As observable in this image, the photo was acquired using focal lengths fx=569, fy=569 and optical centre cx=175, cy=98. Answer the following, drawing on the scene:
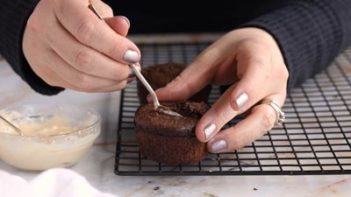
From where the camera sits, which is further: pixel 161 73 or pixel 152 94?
pixel 161 73

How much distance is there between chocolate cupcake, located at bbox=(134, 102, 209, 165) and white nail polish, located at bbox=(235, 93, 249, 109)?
0.17 ft

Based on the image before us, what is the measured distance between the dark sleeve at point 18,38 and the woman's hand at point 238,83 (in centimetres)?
19

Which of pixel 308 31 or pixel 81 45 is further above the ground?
pixel 81 45

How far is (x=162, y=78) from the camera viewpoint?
898 millimetres

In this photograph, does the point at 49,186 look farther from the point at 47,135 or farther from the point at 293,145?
the point at 293,145

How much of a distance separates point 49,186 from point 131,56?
0.19 meters

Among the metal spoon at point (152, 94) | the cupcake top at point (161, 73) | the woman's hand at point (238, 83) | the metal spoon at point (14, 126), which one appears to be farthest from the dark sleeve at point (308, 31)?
the metal spoon at point (14, 126)

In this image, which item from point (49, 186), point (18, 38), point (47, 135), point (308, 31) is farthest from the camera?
point (308, 31)

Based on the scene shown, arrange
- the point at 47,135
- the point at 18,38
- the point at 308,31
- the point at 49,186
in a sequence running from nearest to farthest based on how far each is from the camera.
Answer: the point at 49,186 → the point at 47,135 → the point at 18,38 → the point at 308,31

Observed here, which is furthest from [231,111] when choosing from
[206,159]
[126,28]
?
[126,28]

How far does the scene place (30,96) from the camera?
0.96 m

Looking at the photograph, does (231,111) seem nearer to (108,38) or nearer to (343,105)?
(108,38)

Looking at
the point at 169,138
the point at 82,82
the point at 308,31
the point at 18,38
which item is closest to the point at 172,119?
the point at 169,138

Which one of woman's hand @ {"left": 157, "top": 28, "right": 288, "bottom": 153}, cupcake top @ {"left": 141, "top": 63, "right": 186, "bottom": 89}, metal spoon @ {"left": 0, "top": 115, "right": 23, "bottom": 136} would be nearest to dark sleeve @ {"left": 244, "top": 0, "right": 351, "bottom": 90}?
woman's hand @ {"left": 157, "top": 28, "right": 288, "bottom": 153}
